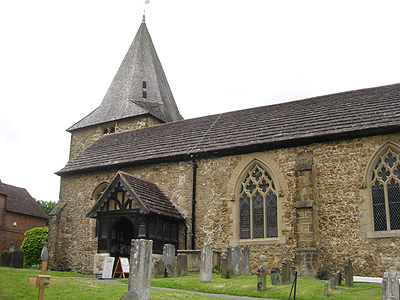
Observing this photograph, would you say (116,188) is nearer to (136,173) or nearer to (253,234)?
(136,173)

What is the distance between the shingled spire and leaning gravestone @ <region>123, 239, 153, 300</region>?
22125 millimetres

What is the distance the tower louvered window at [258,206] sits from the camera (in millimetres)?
19297

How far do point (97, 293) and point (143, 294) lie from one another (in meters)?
1.71

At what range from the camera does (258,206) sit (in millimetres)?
19812

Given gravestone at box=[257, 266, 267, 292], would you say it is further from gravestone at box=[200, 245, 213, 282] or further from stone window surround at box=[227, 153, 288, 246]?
stone window surround at box=[227, 153, 288, 246]

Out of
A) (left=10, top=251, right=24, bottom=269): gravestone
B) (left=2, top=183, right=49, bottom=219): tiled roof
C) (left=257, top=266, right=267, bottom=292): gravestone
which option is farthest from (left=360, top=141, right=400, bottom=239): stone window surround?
(left=2, top=183, right=49, bottom=219): tiled roof

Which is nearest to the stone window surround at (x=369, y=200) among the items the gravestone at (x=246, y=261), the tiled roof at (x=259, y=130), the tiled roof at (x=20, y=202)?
the tiled roof at (x=259, y=130)

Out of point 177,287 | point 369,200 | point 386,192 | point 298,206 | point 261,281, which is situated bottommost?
point 177,287

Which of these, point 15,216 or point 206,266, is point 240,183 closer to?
point 206,266

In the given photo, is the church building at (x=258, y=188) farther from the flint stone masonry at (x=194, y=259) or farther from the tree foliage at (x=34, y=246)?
the tree foliage at (x=34, y=246)

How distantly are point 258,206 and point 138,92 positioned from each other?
1989 centimetres

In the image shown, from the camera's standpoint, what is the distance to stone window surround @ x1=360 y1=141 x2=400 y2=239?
16.8m

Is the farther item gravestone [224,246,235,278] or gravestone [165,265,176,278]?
gravestone [165,265,176,278]

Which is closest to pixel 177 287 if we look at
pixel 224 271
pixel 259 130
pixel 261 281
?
pixel 224 271
